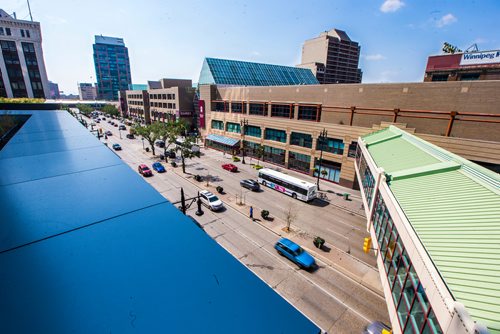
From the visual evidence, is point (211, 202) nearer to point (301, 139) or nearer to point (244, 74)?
point (301, 139)

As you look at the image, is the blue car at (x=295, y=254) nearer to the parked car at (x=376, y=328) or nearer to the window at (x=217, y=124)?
the parked car at (x=376, y=328)

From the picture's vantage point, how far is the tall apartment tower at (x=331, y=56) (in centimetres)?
13600

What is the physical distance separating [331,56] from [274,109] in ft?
375

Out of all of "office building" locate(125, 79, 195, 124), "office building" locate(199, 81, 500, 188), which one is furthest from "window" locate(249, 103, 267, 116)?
"office building" locate(125, 79, 195, 124)

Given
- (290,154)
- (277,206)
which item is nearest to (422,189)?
(277,206)

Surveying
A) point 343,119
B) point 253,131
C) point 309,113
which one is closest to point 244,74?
point 253,131

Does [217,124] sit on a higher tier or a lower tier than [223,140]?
higher

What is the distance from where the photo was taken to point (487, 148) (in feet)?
81.7

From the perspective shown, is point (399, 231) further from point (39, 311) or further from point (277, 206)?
point (277, 206)

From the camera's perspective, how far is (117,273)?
475 cm

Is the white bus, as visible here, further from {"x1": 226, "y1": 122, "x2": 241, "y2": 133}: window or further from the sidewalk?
{"x1": 226, "y1": 122, "x2": 241, "y2": 133}: window

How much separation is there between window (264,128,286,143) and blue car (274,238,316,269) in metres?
28.7

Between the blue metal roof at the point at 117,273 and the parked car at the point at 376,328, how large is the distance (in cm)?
1409

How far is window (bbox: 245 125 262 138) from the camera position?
2045 inches
